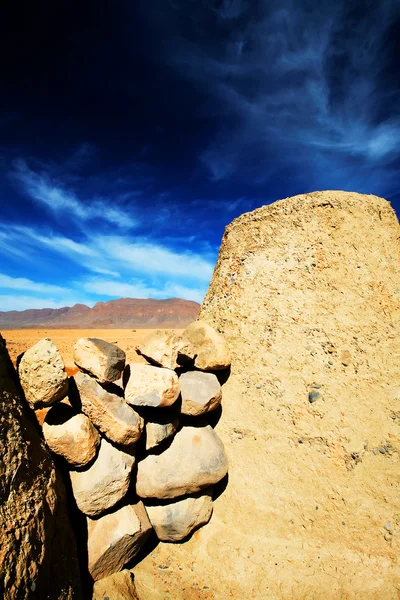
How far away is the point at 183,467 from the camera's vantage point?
2.48m

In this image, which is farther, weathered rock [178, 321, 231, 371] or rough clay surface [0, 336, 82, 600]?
weathered rock [178, 321, 231, 371]

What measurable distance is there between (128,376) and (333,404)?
174cm

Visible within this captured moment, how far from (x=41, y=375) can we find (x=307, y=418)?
213 centimetres

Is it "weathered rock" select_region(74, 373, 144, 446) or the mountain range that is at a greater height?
the mountain range

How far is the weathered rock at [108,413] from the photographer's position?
7.17 ft

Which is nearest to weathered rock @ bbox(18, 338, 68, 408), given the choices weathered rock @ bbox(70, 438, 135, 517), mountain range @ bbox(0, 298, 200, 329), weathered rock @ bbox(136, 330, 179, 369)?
weathered rock @ bbox(70, 438, 135, 517)

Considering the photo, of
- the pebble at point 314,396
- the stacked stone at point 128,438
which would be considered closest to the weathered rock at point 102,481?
the stacked stone at point 128,438

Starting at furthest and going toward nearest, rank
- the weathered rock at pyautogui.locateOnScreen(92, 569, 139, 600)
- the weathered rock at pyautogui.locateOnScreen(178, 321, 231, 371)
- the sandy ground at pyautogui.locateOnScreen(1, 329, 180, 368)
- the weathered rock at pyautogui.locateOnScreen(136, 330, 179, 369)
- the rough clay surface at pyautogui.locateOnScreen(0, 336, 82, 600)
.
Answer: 1. the sandy ground at pyautogui.locateOnScreen(1, 329, 180, 368)
2. the weathered rock at pyautogui.locateOnScreen(178, 321, 231, 371)
3. the weathered rock at pyautogui.locateOnScreen(136, 330, 179, 369)
4. the weathered rock at pyautogui.locateOnScreen(92, 569, 139, 600)
5. the rough clay surface at pyautogui.locateOnScreen(0, 336, 82, 600)

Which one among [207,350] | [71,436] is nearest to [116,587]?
[71,436]

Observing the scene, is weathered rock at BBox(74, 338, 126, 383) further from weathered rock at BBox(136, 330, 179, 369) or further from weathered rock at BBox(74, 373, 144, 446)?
weathered rock at BBox(136, 330, 179, 369)

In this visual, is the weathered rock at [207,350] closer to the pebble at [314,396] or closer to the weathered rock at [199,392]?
the weathered rock at [199,392]

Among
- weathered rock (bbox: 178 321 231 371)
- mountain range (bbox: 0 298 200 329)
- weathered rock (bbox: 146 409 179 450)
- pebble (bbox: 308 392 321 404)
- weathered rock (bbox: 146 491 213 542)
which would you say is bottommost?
weathered rock (bbox: 146 491 213 542)

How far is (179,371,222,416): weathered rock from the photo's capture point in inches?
103

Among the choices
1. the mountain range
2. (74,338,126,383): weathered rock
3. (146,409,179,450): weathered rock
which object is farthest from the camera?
the mountain range
